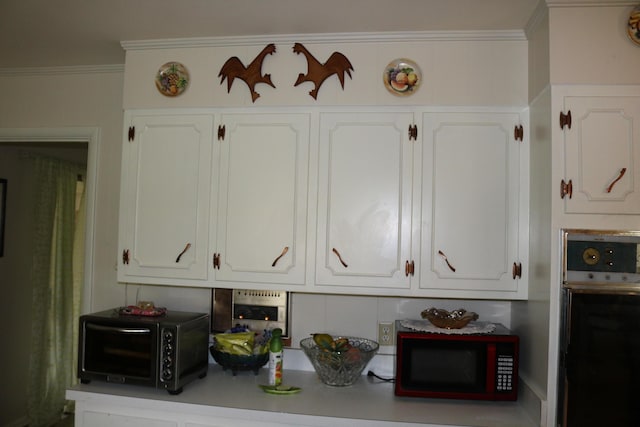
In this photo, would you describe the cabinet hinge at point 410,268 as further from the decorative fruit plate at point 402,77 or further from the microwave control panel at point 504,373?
the decorative fruit plate at point 402,77

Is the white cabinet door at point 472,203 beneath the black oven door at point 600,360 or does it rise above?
above

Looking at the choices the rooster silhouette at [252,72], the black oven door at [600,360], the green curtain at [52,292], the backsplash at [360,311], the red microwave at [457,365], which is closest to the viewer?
the black oven door at [600,360]

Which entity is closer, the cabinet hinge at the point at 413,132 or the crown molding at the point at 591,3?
the crown molding at the point at 591,3

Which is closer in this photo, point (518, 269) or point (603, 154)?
point (603, 154)

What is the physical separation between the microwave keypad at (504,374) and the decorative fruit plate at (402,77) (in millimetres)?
1226

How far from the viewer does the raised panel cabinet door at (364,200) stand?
197 centimetres

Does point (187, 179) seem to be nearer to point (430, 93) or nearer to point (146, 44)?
point (146, 44)

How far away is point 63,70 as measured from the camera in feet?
8.37

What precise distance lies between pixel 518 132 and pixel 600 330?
862mm

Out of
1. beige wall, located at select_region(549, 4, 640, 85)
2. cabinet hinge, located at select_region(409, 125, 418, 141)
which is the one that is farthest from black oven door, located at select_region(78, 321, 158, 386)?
beige wall, located at select_region(549, 4, 640, 85)

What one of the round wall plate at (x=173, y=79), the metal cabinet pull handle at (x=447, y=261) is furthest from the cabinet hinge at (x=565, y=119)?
the round wall plate at (x=173, y=79)

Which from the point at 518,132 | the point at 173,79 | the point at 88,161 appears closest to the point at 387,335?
the point at 518,132

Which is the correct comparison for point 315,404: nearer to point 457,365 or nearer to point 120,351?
point 457,365

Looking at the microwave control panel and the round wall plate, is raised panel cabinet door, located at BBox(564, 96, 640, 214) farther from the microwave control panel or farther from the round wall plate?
the round wall plate
